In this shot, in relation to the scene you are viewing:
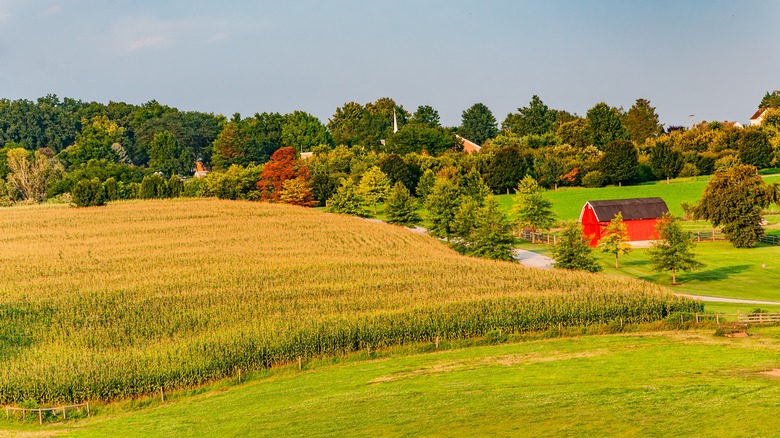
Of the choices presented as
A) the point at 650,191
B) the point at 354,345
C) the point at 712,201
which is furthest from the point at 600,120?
the point at 354,345

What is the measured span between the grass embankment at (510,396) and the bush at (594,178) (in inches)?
3483

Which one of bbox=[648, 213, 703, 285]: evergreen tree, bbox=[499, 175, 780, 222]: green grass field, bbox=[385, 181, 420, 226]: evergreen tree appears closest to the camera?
bbox=[648, 213, 703, 285]: evergreen tree

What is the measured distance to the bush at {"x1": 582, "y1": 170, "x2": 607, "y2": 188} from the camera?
133 metres

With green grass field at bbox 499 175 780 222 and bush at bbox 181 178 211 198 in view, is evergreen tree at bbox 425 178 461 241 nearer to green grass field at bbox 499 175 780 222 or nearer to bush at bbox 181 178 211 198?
green grass field at bbox 499 175 780 222

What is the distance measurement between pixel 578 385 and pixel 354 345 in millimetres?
13099

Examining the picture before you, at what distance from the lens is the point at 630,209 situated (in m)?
85.7

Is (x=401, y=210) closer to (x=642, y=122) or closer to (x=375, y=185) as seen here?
(x=375, y=185)

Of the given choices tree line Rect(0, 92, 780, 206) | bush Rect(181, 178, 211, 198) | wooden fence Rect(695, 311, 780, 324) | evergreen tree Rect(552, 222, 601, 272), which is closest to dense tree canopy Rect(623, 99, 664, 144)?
tree line Rect(0, 92, 780, 206)

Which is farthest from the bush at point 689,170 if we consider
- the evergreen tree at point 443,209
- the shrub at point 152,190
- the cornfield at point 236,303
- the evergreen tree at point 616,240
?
the shrub at point 152,190

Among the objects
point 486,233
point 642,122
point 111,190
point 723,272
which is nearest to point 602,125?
point 642,122

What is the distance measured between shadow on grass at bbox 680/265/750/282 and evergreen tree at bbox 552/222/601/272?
7.00 m

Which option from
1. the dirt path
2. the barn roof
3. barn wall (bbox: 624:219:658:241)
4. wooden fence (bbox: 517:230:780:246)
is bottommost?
the dirt path

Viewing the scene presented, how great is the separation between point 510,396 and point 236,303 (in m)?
24.1

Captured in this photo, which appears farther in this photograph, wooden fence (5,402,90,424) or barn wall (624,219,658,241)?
barn wall (624,219,658,241)
